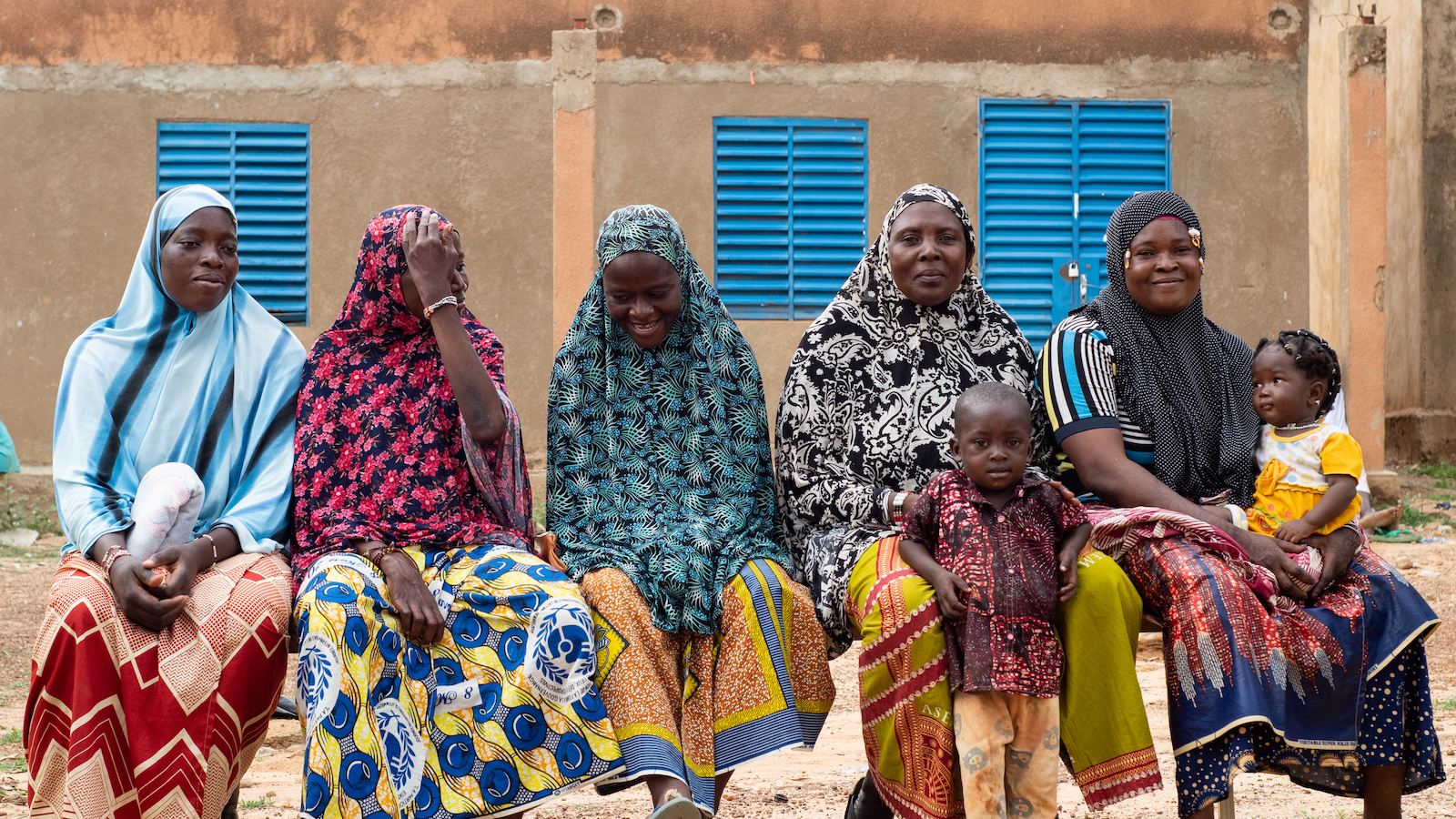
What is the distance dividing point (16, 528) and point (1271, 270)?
352 inches

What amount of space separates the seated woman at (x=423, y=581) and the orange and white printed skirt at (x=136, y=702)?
22 cm

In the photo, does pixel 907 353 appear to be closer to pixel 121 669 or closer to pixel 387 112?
pixel 121 669

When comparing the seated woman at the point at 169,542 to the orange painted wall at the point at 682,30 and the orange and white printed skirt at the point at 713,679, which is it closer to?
the orange and white printed skirt at the point at 713,679

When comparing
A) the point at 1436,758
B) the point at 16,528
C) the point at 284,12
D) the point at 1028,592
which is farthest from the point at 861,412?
the point at 16,528

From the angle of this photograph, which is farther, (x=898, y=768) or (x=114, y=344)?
(x=114, y=344)

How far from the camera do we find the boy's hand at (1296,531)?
3.21 meters

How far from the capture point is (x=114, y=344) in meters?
3.39

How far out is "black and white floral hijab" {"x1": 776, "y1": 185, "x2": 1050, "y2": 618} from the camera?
11.3ft

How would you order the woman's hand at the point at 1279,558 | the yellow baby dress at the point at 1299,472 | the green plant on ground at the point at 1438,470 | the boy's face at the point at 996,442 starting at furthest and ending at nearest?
the green plant on ground at the point at 1438,470, the yellow baby dress at the point at 1299,472, the woman's hand at the point at 1279,558, the boy's face at the point at 996,442

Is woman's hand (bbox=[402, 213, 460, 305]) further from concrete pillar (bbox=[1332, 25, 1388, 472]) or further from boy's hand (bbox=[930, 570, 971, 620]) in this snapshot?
concrete pillar (bbox=[1332, 25, 1388, 472])

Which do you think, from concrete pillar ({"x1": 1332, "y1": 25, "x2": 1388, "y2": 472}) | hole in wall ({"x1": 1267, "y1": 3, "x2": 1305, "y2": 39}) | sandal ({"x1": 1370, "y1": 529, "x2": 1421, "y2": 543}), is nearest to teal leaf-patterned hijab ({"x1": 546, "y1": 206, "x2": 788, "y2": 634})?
sandal ({"x1": 1370, "y1": 529, "x2": 1421, "y2": 543})

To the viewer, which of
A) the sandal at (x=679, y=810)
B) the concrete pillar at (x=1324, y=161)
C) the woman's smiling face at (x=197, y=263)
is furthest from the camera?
the concrete pillar at (x=1324, y=161)

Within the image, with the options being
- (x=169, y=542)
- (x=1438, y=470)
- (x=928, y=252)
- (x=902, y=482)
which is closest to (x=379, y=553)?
(x=169, y=542)

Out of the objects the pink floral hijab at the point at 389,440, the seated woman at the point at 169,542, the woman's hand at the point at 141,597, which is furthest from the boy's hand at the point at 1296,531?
the woman's hand at the point at 141,597
